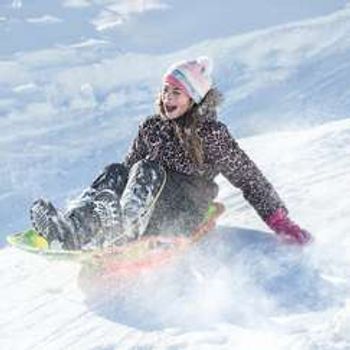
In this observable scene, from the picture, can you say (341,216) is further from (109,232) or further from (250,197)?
(109,232)

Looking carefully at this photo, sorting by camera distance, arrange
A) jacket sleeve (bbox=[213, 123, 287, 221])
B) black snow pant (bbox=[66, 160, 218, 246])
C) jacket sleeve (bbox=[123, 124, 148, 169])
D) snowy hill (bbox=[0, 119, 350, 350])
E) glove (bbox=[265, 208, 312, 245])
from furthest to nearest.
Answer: jacket sleeve (bbox=[123, 124, 148, 169]) → jacket sleeve (bbox=[213, 123, 287, 221]) → glove (bbox=[265, 208, 312, 245]) → black snow pant (bbox=[66, 160, 218, 246]) → snowy hill (bbox=[0, 119, 350, 350])

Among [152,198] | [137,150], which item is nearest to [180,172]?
[137,150]

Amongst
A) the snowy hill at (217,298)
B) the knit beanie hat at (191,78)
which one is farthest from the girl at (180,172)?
the snowy hill at (217,298)

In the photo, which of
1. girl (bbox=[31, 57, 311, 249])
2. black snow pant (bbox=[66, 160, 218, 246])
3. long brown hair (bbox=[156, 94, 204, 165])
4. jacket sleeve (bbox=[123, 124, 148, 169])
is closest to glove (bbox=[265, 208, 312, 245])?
girl (bbox=[31, 57, 311, 249])

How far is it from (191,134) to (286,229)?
2.83ft

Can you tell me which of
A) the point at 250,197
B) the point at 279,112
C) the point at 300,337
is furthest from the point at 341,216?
the point at 279,112

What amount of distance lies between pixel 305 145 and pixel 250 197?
2.58m

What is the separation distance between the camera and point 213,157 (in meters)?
6.82

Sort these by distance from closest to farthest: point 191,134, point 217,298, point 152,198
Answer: point 217,298
point 152,198
point 191,134

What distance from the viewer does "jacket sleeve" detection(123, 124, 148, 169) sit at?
7.14 meters

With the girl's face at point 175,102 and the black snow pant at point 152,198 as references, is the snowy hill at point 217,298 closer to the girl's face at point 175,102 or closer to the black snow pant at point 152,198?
the black snow pant at point 152,198

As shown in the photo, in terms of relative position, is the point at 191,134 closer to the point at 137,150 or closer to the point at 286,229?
the point at 137,150

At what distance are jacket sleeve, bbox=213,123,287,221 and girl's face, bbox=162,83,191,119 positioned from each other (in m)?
0.26

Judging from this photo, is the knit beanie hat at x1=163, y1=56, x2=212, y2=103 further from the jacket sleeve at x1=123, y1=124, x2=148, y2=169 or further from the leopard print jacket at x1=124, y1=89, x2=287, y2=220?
the jacket sleeve at x1=123, y1=124, x2=148, y2=169
